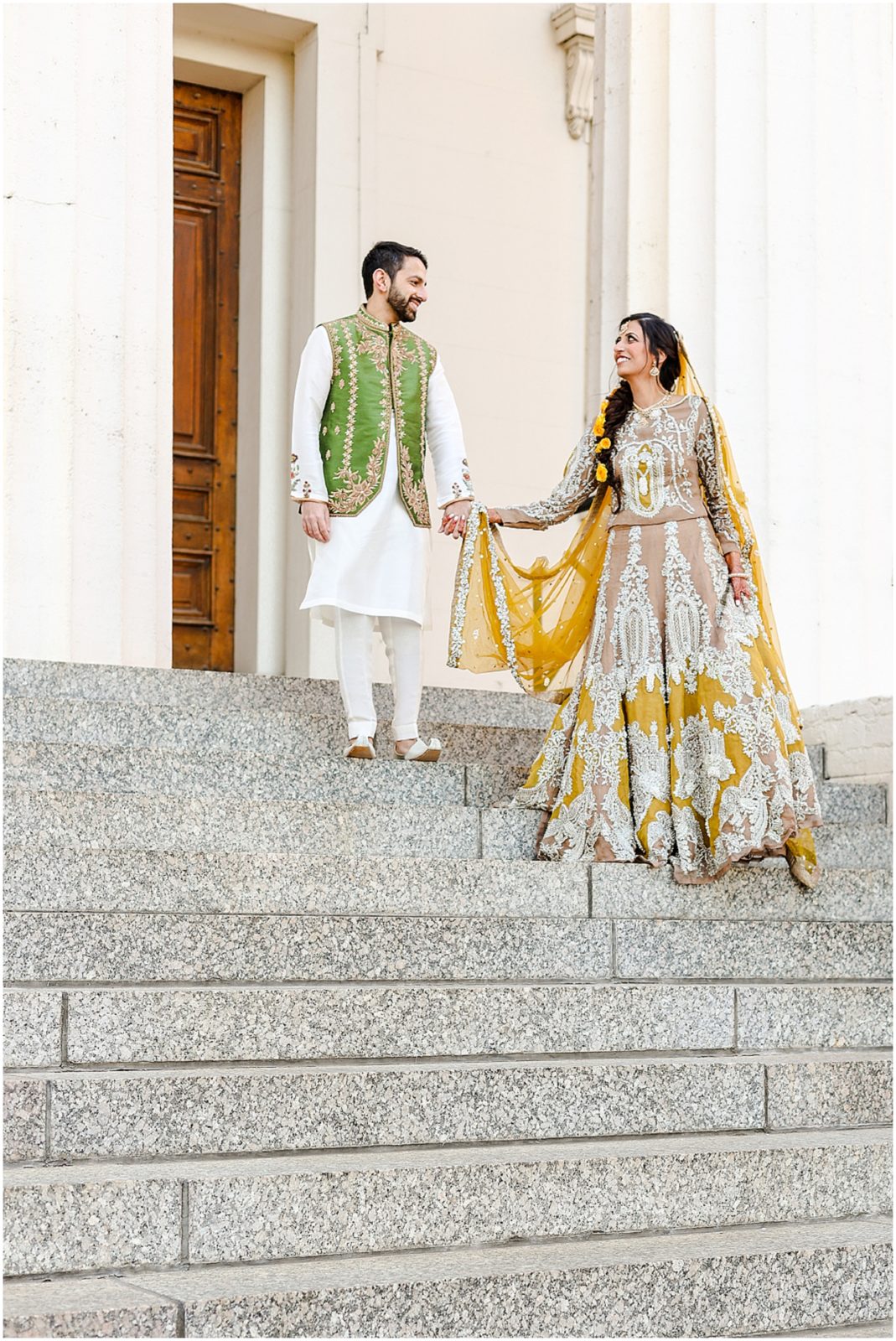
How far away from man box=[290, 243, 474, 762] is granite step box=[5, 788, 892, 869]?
1.43ft

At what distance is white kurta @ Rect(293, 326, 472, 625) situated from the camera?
5.99 meters

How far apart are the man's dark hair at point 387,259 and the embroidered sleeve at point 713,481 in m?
1.17

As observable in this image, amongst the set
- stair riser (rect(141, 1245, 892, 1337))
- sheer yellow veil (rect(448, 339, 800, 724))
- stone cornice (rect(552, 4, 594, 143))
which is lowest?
stair riser (rect(141, 1245, 892, 1337))

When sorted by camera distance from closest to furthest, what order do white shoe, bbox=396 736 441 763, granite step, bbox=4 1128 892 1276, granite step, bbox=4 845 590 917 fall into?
granite step, bbox=4 1128 892 1276 < granite step, bbox=4 845 590 917 < white shoe, bbox=396 736 441 763

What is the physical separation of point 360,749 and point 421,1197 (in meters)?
2.39

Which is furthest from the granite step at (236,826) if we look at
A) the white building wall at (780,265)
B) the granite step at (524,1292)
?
the white building wall at (780,265)

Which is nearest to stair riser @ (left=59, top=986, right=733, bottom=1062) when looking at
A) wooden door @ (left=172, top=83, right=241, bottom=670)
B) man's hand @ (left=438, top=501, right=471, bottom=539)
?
man's hand @ (left=438, top=501, right=471, bottom=539)

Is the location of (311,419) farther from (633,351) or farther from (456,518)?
(633,351)

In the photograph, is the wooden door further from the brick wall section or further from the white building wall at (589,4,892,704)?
the brick wall section

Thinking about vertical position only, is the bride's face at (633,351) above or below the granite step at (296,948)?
above

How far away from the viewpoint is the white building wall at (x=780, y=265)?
808cm

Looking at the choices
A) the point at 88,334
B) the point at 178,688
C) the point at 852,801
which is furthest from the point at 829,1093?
the point at 88,334

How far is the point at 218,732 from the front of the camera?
19.4 feet

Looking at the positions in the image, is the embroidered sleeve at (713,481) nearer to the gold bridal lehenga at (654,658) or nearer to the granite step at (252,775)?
the gold bridal lehenga at (654,658)
